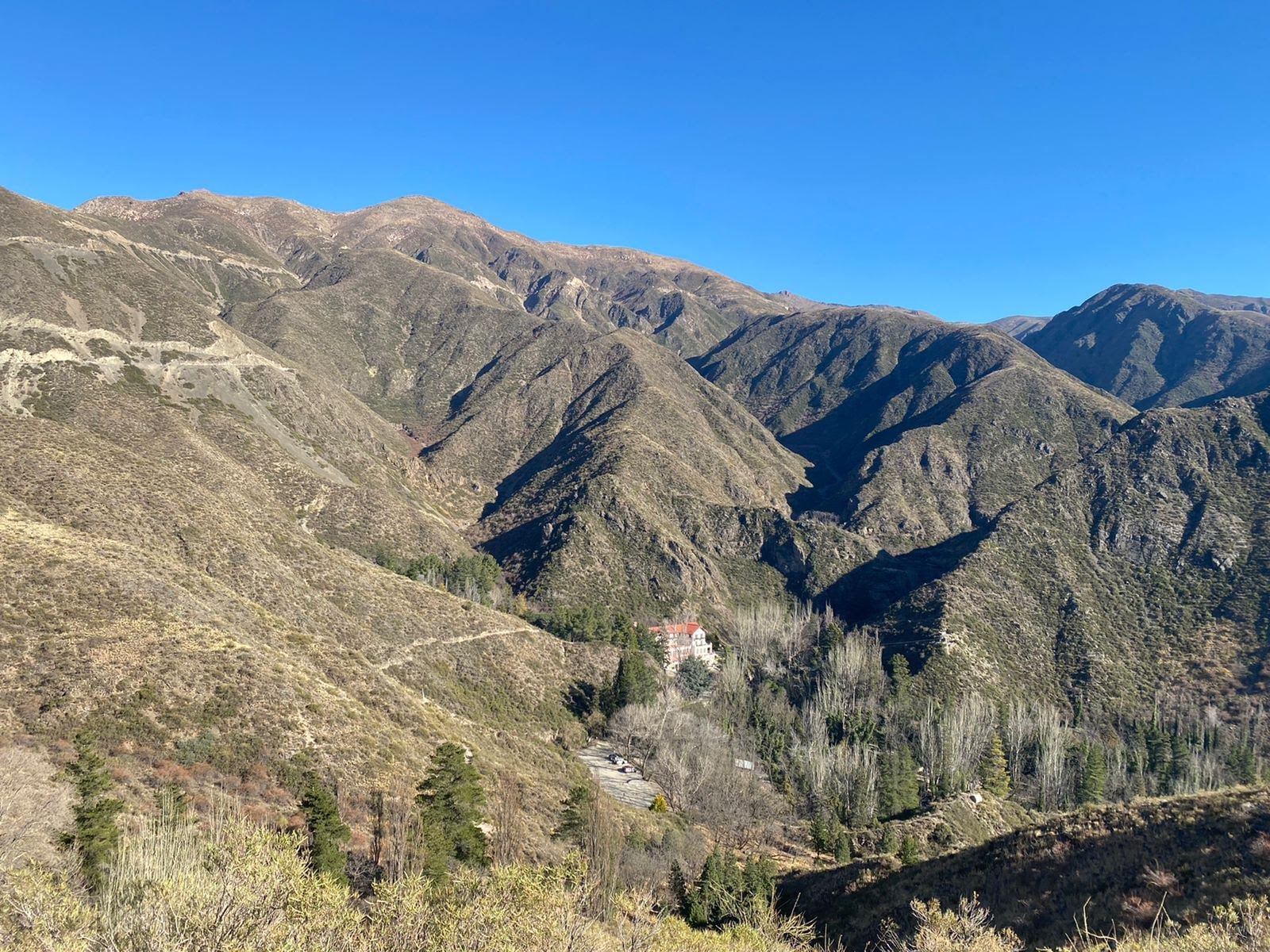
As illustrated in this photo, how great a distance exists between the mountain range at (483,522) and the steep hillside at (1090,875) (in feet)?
68.6

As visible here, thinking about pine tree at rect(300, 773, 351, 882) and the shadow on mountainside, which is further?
the shadow on mountainside

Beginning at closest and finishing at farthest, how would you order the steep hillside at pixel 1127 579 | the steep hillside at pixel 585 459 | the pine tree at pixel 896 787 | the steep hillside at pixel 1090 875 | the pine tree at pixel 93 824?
1. the pine tree at pixel 93 824
2. the steep hillside at pixel 1090 875
3. the pine tree at pixel 896 787
4. the steep hillside at pixel 1127 579
5. the steep hillside at pixel 585 459

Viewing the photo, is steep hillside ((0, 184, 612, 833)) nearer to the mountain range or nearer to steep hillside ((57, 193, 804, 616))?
the mountain range

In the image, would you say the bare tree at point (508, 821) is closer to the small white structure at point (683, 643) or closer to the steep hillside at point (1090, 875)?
the steep hillside at point (1090, 875)

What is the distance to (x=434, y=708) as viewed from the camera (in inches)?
1724

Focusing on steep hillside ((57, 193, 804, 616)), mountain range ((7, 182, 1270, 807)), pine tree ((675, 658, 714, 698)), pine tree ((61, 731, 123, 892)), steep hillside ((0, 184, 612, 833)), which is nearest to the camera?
pine tree ((61, 731, 123, 892))

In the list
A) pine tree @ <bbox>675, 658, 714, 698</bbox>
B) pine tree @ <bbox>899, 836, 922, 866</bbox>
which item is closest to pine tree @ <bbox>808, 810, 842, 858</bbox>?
pine tree @ <bbox>899, 836, 922, 866</bbox>

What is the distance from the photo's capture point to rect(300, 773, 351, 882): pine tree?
67.7 feet

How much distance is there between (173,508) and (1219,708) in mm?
107456

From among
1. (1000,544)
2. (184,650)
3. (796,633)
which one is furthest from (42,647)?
(1000,544)

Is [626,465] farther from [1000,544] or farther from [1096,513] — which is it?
[1096,513]

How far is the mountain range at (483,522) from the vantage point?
35094mm

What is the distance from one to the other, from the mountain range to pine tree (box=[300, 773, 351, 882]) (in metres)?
8.25

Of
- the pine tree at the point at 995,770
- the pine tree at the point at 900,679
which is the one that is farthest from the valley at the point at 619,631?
the pine tree at the point at 900,679
